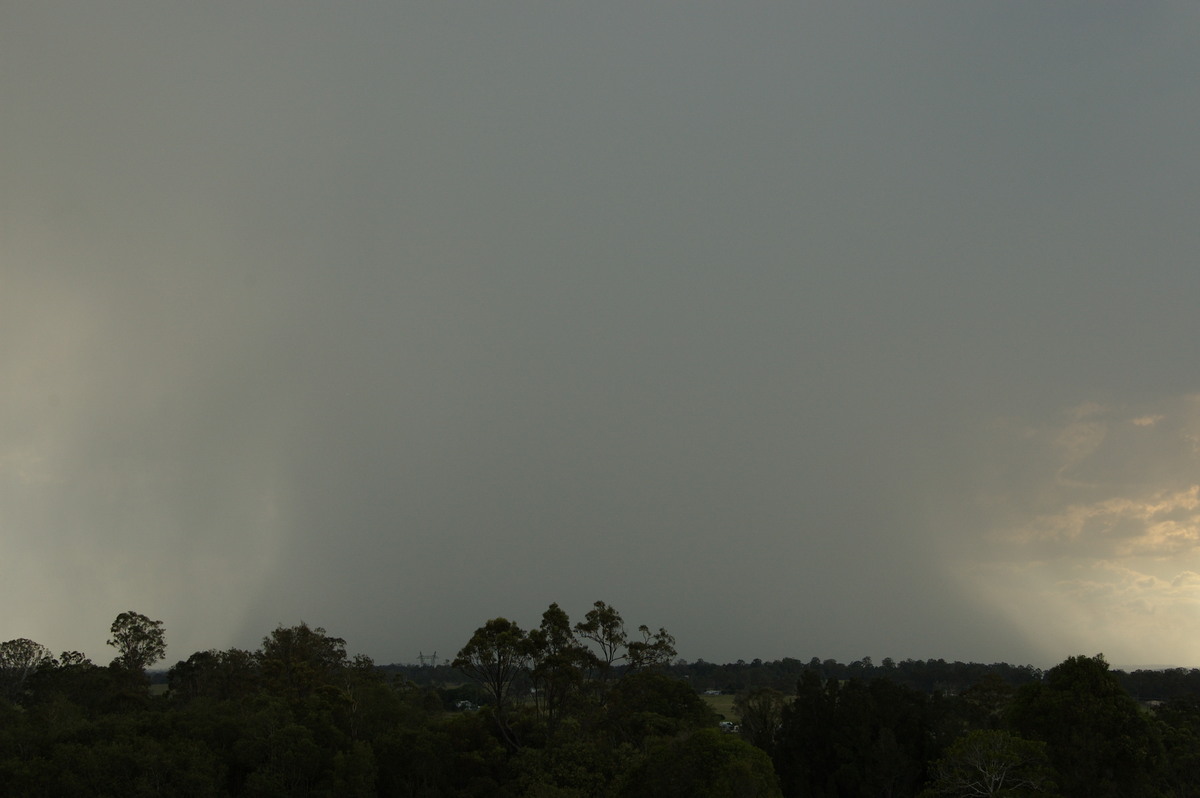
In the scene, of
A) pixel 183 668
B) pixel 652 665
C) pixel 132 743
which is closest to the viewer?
pixel 132 743

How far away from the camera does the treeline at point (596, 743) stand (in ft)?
130

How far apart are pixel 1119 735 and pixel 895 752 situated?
1657cm

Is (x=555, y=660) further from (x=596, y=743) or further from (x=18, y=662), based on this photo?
(x=18, y=662)

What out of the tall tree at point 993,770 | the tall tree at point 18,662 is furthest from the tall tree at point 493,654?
the tall tree at point 18,662

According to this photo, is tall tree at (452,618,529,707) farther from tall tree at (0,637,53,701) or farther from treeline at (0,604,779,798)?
tall tree at (0,637,53,701)

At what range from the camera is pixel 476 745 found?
52.4 meters

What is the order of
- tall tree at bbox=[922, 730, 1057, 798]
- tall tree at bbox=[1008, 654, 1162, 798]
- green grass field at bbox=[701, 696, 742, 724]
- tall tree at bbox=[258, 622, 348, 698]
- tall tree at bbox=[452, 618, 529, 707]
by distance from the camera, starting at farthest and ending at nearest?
green grass field at bbox=[701, 696, 742, 724]
tall tree at bbox=[258, 622, 348, 698]
tall tree at bbox=[452, 618, 529, 707]
tall tree at bbox=[1008, 654, 1162, 798]
tall tree at bbox=[922, 730, 1057, 798]

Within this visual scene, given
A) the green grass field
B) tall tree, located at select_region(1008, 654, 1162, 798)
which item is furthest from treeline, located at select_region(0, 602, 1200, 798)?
the green grass field

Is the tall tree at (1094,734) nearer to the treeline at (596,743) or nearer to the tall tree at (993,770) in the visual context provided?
the treeline at (596,743)

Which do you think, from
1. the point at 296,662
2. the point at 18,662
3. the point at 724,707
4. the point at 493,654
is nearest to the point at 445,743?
the point at 493,654

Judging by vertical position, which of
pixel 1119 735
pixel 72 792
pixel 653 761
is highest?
pixel 1119 735

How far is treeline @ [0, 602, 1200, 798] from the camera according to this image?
39719 mm

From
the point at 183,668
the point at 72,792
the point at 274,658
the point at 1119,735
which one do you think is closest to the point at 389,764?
the point at 72,792

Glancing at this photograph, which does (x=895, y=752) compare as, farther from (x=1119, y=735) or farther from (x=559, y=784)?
(x=559, y=784)
